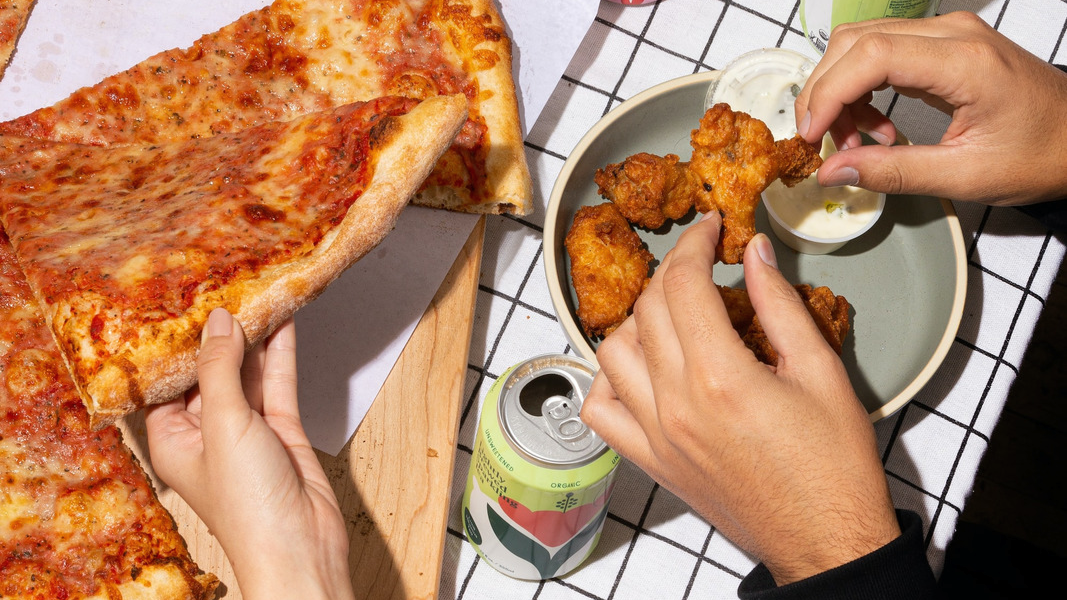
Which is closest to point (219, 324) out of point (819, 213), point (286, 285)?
point (286, 285)

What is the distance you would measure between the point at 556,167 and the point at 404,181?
73cm

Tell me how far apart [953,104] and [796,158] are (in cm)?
42

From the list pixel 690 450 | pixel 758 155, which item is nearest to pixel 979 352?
pixel 758 155

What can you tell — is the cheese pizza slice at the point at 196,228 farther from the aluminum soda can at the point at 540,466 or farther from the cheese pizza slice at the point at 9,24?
the aluminum soda can at the point at 540,466

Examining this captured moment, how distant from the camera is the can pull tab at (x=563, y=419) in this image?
1.94m

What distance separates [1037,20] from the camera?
116 inches

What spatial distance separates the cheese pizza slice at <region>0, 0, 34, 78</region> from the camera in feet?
8.65

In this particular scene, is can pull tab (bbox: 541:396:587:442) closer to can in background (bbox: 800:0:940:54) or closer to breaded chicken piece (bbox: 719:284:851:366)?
breaded chicken piece (bbox: 719:284:851:366)

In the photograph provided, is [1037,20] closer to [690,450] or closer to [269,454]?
[690,450]

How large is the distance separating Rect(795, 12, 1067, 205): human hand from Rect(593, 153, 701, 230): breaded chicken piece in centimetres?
35

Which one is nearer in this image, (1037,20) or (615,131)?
(615,131)

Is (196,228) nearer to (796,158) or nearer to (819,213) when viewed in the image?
(796,158)

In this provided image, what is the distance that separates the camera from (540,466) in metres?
1.94

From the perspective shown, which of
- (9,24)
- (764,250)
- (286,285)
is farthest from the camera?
(9,24)
